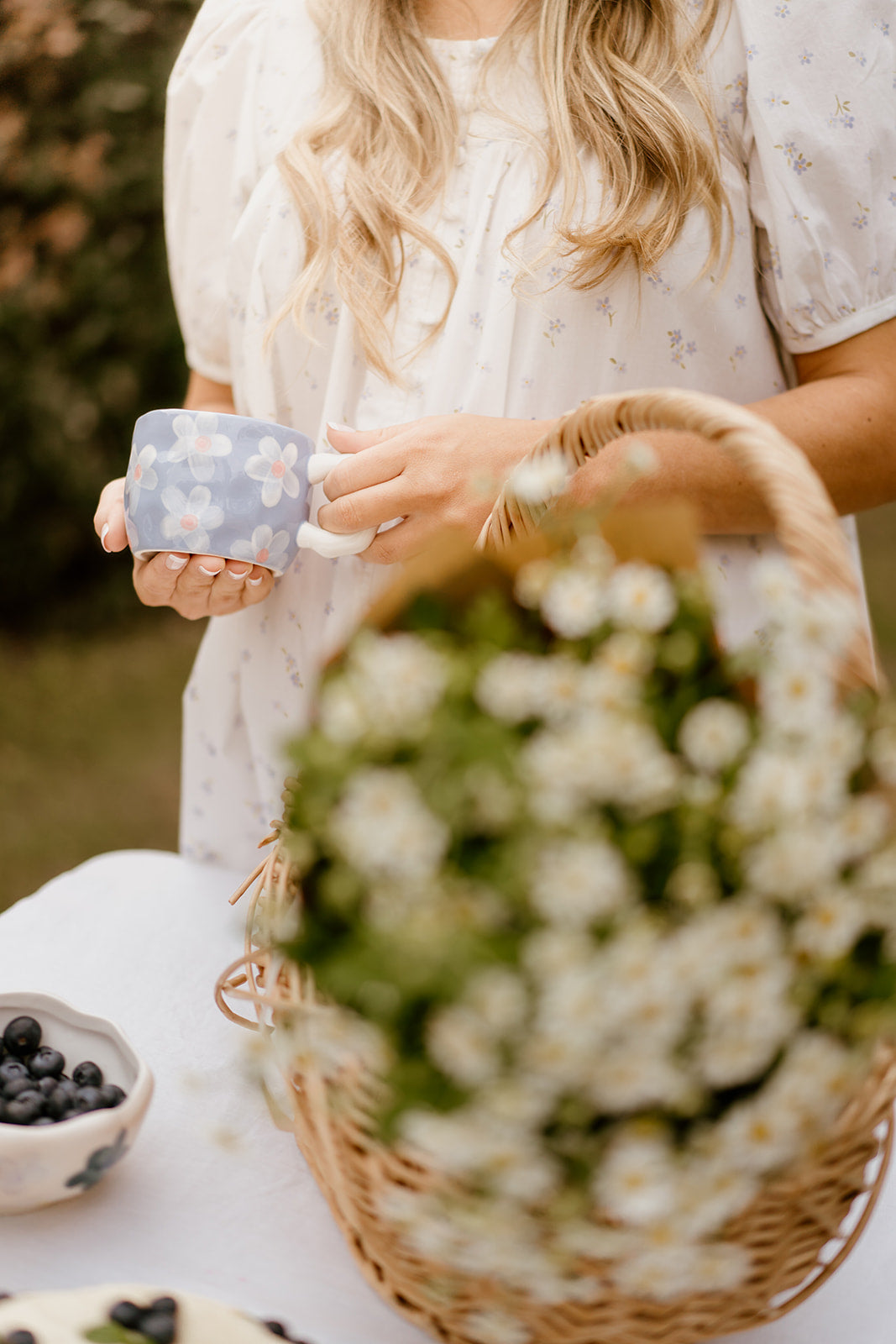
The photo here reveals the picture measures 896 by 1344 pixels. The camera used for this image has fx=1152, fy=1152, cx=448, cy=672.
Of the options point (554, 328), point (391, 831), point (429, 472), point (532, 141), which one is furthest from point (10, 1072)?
point (532, 141)

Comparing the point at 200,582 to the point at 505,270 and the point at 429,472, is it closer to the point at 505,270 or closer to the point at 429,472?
the point at 429,472

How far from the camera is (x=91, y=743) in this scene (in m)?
2.85

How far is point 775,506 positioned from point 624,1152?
0.28m

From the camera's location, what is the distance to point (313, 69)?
1019 mm

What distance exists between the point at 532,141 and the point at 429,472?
0.98 feet

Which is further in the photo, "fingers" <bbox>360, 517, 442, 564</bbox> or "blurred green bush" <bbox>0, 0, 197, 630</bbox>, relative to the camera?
"blurred green bush" <bbox>0, 0, 197, 630</bbox>

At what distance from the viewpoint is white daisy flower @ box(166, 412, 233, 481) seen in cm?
78

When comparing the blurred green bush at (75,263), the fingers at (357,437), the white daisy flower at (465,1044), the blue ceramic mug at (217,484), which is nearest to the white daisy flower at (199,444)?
the blue ceramic mug at (217,484)

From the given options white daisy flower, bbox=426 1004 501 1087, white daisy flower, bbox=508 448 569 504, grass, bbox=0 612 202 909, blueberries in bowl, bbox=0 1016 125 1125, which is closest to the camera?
white daisy flower, bbox=426 1004 501 1087

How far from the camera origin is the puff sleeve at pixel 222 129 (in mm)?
1023

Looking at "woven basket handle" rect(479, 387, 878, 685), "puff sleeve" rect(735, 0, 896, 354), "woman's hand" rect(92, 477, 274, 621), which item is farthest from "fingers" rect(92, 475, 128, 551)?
"puff sleeve" rect(735, 0, 896, 354)

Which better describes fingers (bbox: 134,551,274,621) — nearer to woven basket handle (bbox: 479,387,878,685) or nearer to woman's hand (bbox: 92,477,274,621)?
woman's hand (bbox: 92,477,274,621)

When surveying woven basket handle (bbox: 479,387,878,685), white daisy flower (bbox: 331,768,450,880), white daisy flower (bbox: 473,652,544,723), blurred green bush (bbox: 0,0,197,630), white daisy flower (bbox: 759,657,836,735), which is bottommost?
blurred green bush (bbox: 0,0,197,630)

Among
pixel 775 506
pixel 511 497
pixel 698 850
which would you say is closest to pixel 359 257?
pixel 511 497
